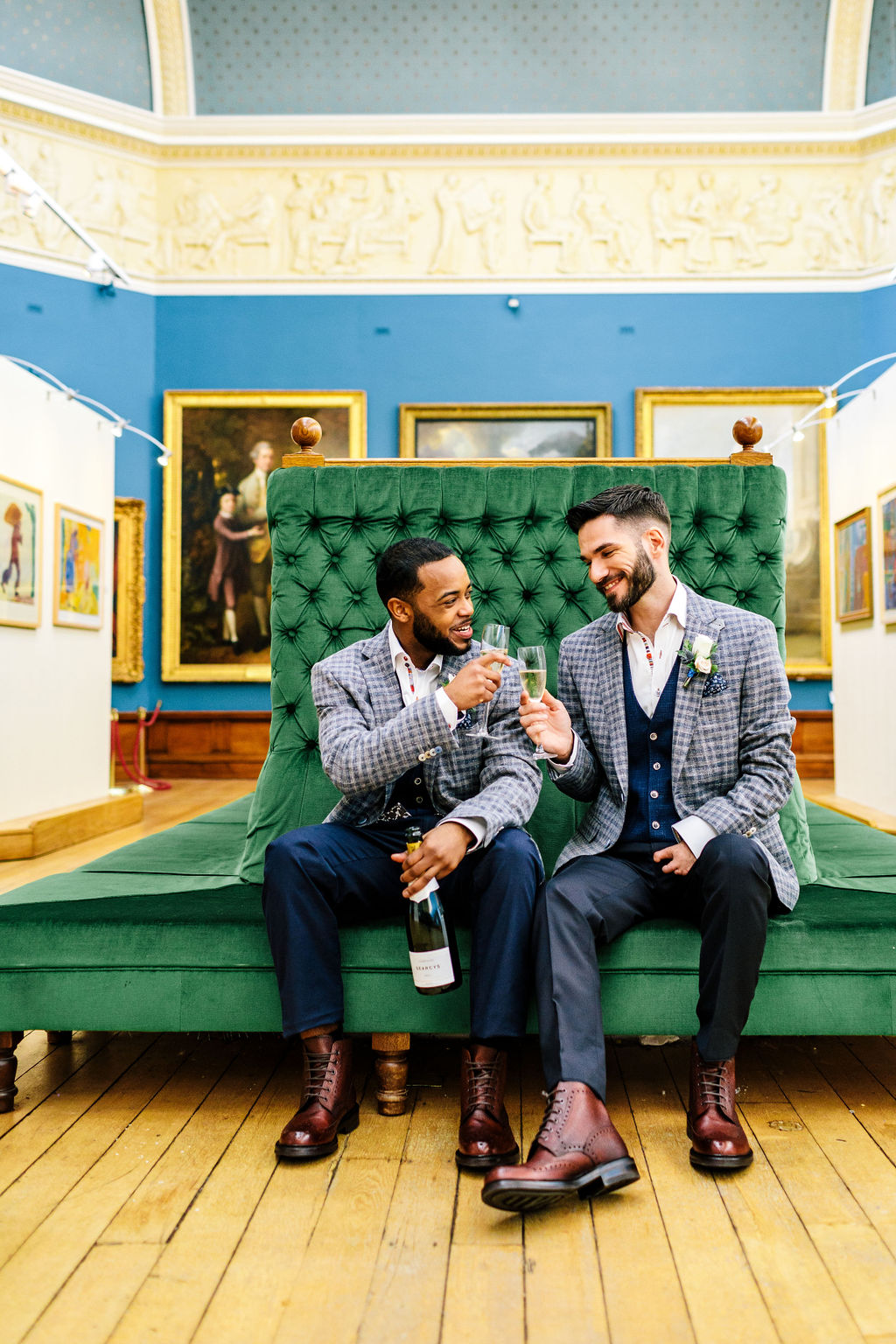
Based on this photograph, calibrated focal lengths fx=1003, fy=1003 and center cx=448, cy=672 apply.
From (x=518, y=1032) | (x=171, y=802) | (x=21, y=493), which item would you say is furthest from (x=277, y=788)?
(x=171, y=802)

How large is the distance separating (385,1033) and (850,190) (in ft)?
29.1

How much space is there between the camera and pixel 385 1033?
7.36 feet

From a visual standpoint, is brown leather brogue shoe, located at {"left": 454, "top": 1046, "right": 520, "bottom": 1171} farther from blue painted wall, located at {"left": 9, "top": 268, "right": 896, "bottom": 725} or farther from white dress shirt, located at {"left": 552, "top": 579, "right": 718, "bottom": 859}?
blue painted wall, located at {"left": 9, "top": 268, "right": 896, "bottom": 725}

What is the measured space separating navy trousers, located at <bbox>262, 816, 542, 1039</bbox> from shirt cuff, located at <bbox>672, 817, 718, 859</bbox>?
32cm

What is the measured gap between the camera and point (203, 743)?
28.7ft

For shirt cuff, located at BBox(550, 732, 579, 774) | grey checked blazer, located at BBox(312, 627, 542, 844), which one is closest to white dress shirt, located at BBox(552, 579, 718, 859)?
shirt cuff, located at BBox(550, 732, 579, 774)

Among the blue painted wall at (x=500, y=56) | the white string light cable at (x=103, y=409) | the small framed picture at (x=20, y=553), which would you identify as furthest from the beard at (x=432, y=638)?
the blue painted wall at (x=500, y=56)

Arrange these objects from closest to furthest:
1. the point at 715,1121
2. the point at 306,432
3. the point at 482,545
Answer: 1. the point at 715,1121
2. the point at 482,545
3. the point at 306,432

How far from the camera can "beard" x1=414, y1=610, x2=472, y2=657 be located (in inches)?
94.7

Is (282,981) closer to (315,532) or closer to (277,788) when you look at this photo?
(277,788)

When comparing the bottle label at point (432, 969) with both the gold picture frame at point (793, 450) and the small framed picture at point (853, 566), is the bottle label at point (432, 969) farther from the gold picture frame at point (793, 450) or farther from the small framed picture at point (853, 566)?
the gold picture frame at point (793, 450)

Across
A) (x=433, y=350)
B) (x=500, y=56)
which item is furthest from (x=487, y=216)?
(x=500, y=56)

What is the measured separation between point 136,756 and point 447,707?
6.97 metres

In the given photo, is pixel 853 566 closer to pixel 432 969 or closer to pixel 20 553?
pixel 432 969
